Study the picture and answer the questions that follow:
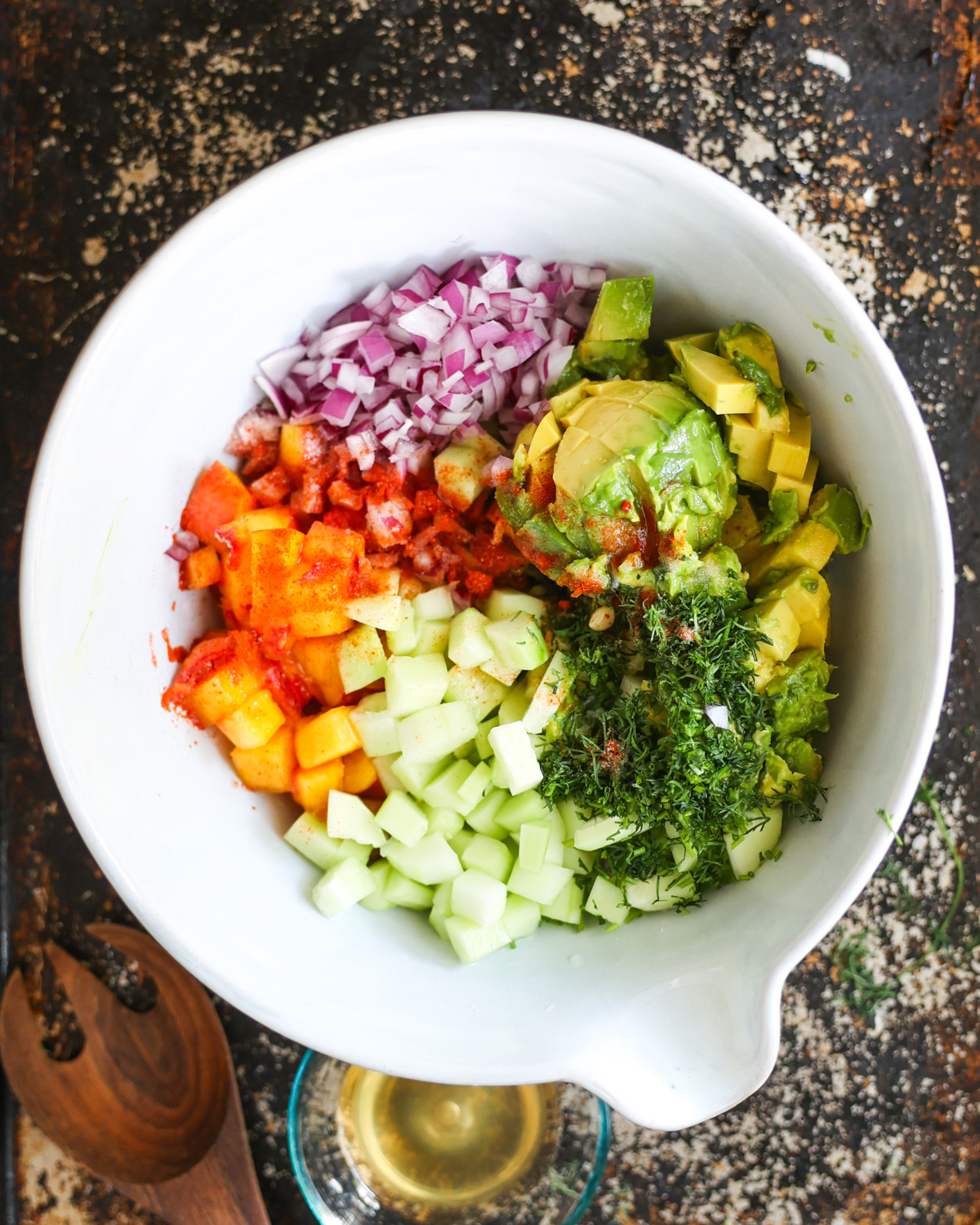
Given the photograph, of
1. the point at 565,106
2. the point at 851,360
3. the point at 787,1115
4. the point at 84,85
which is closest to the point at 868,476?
the point at 851,360

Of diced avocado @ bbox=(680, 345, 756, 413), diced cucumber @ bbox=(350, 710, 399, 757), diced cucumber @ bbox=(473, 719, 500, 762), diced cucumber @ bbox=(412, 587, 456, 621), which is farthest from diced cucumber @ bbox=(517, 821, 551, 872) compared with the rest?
diced avocado @ bbox=(680, 345, 756, 413)

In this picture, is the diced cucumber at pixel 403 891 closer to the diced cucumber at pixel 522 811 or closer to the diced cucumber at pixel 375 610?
the diced cucumber at pixel 522 811

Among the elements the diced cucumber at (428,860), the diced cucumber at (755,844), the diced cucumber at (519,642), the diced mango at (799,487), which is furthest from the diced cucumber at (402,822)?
the diced mango at (799,487)

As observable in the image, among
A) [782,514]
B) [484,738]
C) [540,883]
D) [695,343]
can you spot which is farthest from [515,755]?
[695,343]

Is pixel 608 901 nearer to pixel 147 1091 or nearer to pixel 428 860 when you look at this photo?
pixel 428 860

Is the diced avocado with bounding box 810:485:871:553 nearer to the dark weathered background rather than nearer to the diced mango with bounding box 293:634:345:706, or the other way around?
the dark weathered background

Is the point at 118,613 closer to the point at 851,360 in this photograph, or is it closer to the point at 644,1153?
the point at 851,360

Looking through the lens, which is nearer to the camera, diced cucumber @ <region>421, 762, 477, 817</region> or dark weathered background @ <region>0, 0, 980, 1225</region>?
diced cucumber @ <region>421, 762, 477, 817</region>
